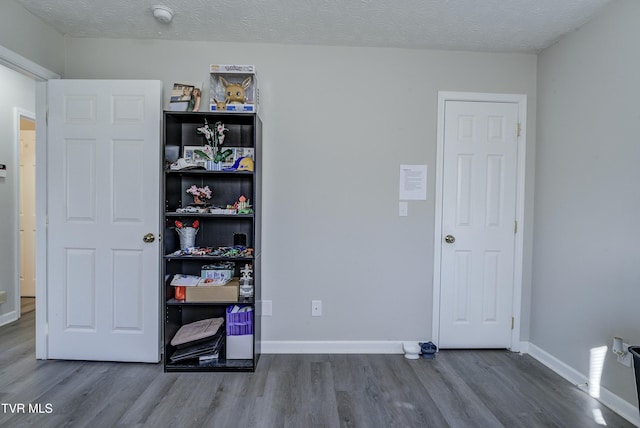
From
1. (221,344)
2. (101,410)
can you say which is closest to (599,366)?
(221,344)

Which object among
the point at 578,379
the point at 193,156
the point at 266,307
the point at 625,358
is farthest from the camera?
the point at 266,307

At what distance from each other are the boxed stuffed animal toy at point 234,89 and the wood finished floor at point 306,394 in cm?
188

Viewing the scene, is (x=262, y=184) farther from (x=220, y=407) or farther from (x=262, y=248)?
(x=220, y=407)

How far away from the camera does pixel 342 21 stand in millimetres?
2162

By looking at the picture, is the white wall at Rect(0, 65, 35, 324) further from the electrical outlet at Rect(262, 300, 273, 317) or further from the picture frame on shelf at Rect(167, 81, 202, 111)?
the electrical outlet at Rect(262, 300, 273, 317)

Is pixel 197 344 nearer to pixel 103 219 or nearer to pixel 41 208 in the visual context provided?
pixel 103 219

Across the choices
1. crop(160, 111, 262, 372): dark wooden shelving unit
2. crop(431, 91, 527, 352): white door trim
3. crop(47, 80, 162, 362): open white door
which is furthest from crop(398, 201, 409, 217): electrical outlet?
crop(47, 80, 162, 362): open white door

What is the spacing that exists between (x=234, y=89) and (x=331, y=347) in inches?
83.2

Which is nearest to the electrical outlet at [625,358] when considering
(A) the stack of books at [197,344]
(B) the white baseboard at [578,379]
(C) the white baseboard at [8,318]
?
(B) the white baseboard at [578,379]

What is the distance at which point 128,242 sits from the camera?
7.55 feet

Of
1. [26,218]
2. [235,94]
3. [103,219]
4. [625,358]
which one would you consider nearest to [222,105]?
[235,94]

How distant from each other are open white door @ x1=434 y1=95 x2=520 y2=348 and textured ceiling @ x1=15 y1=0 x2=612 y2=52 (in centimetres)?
52

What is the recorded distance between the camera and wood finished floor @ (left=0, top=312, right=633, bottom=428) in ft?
5.81

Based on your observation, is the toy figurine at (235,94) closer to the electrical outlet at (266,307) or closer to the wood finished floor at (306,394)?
the electrical outlet at (266,307)
